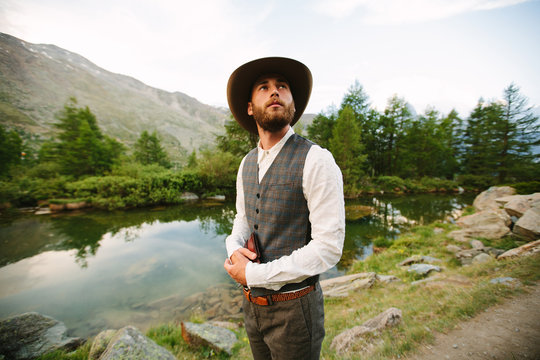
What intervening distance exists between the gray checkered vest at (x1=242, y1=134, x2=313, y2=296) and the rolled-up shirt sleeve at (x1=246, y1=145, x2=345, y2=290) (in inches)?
4.1

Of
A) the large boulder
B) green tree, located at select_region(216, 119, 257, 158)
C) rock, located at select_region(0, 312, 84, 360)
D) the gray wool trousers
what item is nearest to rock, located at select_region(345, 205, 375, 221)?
the large boulder

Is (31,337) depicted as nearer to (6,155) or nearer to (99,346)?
(99,346)

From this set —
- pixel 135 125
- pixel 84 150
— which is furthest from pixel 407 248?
pixel 135 125

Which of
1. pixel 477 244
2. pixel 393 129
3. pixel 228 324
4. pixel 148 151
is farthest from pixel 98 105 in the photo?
pixel 477 244

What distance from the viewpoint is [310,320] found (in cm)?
107

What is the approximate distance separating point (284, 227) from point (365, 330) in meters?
2.38

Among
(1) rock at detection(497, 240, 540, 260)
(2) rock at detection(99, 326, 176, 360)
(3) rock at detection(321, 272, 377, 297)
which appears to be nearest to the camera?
(2) rock at detection(99, 326, 176, 360)

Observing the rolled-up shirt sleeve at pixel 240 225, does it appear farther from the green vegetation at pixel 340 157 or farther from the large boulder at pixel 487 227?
the green vegetation at pixel 340 157

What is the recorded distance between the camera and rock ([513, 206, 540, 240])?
502 centimetres

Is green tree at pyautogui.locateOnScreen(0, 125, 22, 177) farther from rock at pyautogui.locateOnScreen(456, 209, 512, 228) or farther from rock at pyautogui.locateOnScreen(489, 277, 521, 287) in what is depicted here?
rock at pyautogui.locateOnScreen(456, 209, 512, 228)

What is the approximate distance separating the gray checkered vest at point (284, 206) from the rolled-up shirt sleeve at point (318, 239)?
0.34 feet

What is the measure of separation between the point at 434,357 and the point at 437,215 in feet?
46.4

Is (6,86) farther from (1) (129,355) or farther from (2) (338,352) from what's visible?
(2) (338,352)

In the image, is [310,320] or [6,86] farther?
[6,86]
